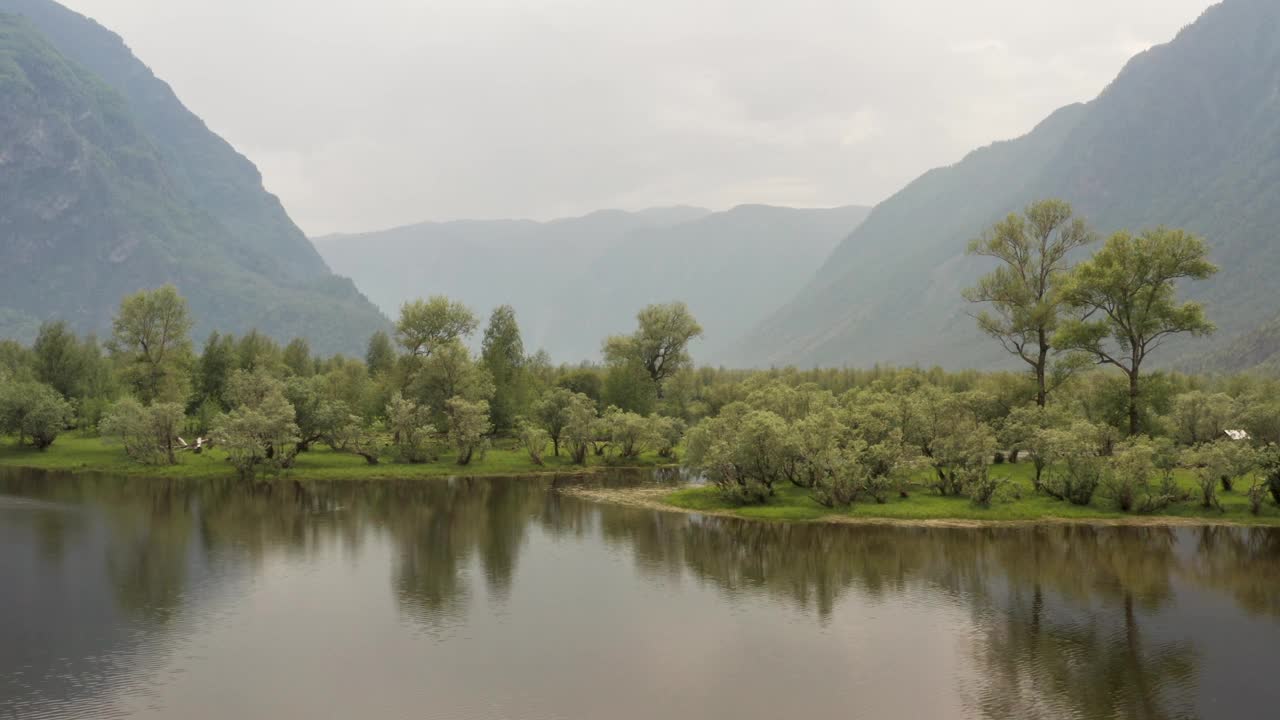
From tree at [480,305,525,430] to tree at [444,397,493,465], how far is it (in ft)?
37.0

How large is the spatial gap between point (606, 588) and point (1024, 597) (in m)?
18.9

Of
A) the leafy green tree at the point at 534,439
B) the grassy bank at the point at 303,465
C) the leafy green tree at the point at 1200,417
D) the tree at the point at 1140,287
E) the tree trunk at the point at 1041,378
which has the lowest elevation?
the grassy bank at the point at 303,465

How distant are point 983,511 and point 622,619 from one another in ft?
103

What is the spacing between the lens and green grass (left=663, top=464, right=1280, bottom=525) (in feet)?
185

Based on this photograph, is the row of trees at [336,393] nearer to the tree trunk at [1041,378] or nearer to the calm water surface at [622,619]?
the calm water surface at [622,619]

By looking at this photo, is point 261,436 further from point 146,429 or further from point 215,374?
point 215,374

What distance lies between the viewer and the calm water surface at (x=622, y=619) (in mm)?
28188

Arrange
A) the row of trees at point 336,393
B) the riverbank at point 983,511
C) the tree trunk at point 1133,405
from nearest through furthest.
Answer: the riverbank at point 983,511
the tree trunk at point 1133,405
the row of trees at point 336,393

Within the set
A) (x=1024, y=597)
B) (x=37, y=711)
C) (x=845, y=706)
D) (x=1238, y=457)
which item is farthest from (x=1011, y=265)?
(x=37, y=711)

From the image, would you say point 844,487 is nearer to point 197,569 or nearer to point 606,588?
point 606,588

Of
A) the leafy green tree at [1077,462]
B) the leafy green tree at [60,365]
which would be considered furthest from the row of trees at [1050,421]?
the leafy green tree at [60,365]

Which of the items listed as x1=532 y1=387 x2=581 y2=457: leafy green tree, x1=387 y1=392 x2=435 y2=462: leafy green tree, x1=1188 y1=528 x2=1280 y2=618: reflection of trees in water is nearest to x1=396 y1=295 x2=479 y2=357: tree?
x1=532 y1=387 x2=581 y2=457: leafy green tree

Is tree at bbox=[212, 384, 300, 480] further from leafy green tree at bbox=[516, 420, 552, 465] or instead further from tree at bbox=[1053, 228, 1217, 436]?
tree at bbox=[1053, 228, 1217, 436]

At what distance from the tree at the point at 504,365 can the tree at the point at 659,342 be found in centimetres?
1385
